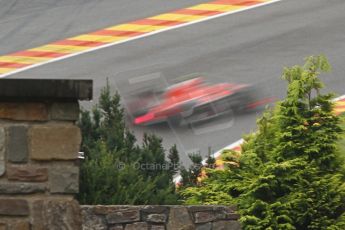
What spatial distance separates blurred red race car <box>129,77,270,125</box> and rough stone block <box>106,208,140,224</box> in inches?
614

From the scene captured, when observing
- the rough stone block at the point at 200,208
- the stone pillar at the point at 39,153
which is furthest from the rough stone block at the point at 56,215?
the rough stone block at the point at 200,208

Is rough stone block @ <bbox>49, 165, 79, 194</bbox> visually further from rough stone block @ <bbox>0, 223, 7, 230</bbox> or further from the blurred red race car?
the blurred red race car

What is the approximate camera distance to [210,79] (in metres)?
30.9

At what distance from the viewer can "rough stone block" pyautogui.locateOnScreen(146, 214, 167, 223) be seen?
11.3 m

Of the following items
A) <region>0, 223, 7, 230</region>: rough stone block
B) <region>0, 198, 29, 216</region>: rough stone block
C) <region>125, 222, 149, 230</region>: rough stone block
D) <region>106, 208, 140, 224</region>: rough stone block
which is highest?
<region>106, 208, 140, 224</region>: rough stone block

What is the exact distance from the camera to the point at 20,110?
272 inches

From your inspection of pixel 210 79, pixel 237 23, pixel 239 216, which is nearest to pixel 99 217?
pixel 239 216

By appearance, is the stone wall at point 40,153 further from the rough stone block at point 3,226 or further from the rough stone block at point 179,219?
the rough stone block at point 179,219

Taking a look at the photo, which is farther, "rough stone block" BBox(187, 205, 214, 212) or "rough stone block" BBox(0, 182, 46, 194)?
"rough stone block" BBox(187, 205, 214, 212)

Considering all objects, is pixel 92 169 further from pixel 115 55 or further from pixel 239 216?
pixel 115 55

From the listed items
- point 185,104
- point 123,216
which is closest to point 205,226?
point 123,216

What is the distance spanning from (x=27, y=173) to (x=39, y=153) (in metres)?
0.14

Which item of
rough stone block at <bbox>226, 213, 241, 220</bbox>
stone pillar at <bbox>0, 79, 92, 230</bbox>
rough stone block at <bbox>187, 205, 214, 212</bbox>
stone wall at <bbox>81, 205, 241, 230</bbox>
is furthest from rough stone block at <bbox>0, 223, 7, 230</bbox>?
rough stone block at <bbox>226, 213, 241, 220</bbox>

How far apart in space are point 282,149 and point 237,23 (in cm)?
2406
